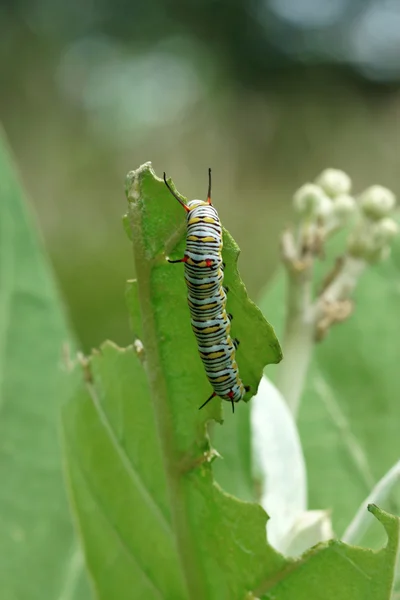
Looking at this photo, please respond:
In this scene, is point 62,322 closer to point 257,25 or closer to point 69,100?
point 69,100

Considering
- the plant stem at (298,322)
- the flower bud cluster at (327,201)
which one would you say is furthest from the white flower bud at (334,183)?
the plant stem at (298,322)

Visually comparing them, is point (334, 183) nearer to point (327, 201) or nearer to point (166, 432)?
point (327, 201)

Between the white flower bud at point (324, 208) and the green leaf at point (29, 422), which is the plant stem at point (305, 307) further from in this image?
the green leaf at point (29, 422)

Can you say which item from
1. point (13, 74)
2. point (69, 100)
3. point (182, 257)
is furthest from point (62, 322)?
point (13, 74)

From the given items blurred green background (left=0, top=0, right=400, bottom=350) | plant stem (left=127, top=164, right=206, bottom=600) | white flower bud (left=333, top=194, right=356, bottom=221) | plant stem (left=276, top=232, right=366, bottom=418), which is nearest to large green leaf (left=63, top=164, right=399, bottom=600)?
plant stem (left=127, top=164, right=206, bottom=600)

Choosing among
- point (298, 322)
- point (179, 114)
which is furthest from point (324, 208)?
point (179, 114)

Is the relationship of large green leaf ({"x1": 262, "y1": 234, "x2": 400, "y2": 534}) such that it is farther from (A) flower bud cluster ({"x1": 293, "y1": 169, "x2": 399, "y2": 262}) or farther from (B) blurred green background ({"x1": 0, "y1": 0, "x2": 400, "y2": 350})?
(B) blurred green background ({"x1": 0, "y1": 0, "x2": 400, "y2": 350})
